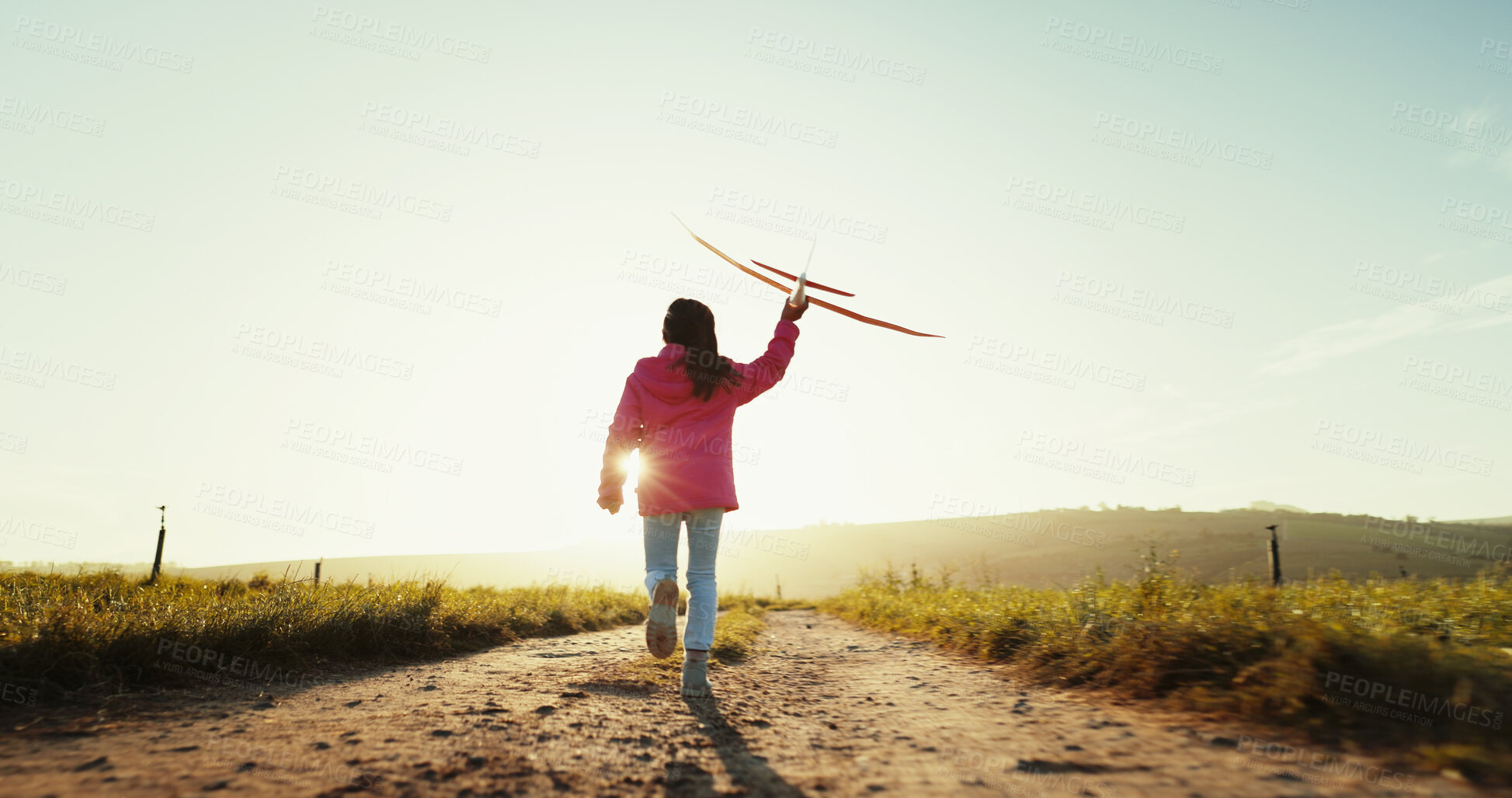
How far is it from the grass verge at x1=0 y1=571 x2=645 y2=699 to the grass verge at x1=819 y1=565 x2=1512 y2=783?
4764 mm

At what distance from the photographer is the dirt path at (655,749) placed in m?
1.98

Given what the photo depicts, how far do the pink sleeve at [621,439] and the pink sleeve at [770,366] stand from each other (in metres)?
0.67

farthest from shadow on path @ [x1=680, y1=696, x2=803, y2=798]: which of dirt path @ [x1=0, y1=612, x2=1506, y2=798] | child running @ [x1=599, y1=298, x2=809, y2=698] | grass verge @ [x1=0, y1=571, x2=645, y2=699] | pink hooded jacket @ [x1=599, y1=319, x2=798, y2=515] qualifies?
grass verge @ [x1=0, y1=571, x2=645, y2=699]

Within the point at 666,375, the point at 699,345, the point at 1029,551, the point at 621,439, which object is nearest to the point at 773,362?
the point at 699,345

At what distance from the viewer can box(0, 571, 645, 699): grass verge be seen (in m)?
3.29

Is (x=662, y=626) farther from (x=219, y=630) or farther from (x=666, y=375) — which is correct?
(x=219, y=630)

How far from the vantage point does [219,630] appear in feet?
13.7

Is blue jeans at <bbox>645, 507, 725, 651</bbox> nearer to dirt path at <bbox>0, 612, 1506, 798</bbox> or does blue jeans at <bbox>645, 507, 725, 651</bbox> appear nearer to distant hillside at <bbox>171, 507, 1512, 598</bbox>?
dirt path at <bbox>0, 612, 1506, 798</bbox>

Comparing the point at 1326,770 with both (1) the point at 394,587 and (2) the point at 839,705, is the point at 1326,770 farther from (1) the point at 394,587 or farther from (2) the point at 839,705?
(1) the point at 394,587

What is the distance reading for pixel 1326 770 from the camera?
2010mm

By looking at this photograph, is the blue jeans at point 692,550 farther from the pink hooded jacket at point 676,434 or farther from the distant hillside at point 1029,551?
the distant hillside at point 1029,551

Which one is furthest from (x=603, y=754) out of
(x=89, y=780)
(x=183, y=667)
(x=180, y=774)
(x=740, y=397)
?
(x=183, y=667)

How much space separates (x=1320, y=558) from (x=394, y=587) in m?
75.1

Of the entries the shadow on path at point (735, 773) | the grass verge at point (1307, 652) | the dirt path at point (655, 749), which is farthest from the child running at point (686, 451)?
the grass verge at point (1307, 652)
